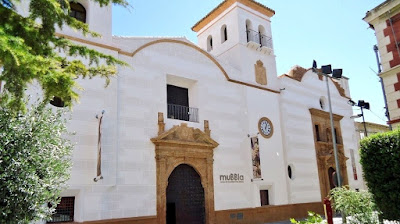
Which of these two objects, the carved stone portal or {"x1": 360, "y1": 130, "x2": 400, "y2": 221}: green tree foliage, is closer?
{"x1": 360, "y1": 130, "x2": 400, "y2": 221}: green tree foliage

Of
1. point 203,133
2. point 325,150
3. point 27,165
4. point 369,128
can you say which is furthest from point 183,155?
point 369,128

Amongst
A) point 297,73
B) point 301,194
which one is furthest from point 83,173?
point 297,73

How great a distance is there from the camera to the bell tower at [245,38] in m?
18.4

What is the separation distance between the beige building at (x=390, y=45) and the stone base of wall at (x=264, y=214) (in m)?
8.34

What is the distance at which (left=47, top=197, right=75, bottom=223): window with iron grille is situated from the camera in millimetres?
11028

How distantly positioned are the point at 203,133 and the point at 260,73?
5941mm

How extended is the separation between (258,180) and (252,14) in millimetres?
9561

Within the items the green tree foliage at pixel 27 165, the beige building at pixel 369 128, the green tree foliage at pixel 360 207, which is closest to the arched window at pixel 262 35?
the green tree foliage at pixel 360 207

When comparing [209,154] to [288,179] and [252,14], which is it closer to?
[288,179]

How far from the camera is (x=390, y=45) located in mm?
9602

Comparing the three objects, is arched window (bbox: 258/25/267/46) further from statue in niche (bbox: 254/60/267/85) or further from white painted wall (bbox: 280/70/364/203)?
white painted wall (bbox: 280/70/364/203)


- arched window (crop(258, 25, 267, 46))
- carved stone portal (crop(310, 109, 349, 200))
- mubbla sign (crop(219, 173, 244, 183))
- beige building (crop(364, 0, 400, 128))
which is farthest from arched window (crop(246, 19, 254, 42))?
beige building (crop(364, 0, 400, 128))

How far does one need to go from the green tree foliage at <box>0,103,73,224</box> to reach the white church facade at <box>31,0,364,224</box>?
542 cm

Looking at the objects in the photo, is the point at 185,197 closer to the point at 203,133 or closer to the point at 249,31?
the point at 203,133
